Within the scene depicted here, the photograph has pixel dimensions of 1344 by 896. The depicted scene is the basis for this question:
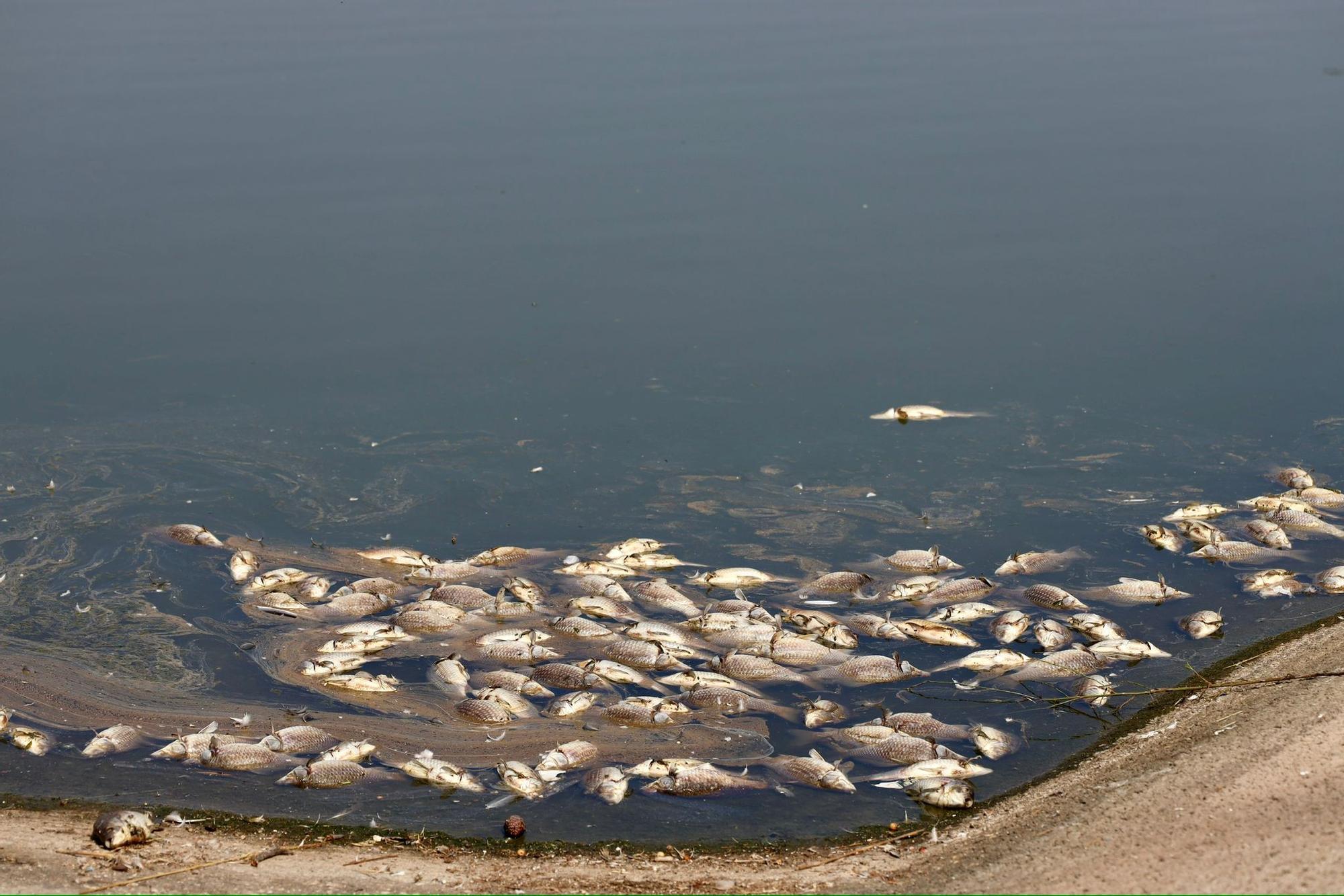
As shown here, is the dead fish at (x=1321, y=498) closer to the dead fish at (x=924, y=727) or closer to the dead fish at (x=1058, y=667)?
the dead fish at (x=1058, y=667)

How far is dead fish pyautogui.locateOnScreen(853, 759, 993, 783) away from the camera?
7.73m

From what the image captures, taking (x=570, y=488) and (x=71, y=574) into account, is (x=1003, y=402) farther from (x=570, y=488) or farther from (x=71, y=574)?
(x=71, y=574)

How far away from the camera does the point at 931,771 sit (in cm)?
775

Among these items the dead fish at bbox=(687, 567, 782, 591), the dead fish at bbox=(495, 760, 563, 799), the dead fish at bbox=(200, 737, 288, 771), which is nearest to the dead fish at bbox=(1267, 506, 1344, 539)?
the dead fish at bbox=(687, 567, 782, 591)

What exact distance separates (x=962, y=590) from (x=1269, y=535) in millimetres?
2597

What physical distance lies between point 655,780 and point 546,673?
4.22ft

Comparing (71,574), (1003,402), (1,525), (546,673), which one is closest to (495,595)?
(546,673)

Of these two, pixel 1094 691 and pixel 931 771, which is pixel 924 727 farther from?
pixel 1094 691

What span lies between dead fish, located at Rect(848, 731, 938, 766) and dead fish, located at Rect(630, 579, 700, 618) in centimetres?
190

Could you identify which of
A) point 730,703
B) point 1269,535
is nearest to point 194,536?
point 730,703

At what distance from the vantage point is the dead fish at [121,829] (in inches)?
276

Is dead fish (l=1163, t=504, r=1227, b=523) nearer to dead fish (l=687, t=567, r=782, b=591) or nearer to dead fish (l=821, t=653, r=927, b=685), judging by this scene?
dead fish (l=821, t=653, r=927, b=685)

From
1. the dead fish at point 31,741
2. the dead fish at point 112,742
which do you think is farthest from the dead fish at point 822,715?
the dead fish at point 31,741

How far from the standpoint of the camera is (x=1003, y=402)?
12.8m
